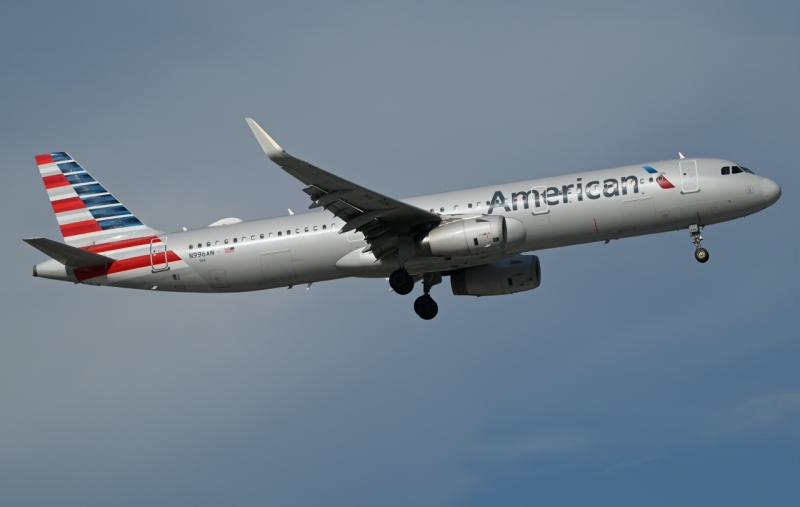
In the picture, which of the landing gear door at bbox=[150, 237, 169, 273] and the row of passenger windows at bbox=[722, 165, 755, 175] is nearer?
the row of passenger windows at bbox=[722, 165, 755, 175]

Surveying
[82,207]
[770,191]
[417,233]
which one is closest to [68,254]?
[82,207]

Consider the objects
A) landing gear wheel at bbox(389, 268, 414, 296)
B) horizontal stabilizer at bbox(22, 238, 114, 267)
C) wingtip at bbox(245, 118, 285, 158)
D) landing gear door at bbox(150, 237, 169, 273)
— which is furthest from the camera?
landing gear door at bbox(150, 237, 169, 273)

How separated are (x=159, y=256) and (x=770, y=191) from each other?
25.5m

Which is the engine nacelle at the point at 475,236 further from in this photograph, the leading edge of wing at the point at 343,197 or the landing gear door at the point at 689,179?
the landing gear door at the point at 689,179

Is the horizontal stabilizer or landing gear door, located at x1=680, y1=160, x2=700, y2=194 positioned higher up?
landing gear door, located at x1=680, y1=160, x2=700, y2=194

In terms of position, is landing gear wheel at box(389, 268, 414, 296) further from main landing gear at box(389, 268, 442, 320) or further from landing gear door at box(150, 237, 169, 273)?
landing gear door at box(150, 237, 169, 273)

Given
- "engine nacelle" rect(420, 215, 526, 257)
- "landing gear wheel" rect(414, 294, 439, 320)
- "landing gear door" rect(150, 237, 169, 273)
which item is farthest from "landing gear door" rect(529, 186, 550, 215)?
"landing gear door" rect(150, 237, 169, 273)

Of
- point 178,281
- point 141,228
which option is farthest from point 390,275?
point 141,228

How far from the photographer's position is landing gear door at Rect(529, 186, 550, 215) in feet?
132

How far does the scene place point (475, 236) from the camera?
129ft

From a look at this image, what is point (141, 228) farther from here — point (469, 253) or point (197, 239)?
point (469, 253)

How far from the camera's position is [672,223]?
132 feet

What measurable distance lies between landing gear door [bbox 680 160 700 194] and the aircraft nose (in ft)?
8.57

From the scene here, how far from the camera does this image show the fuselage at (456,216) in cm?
3994
